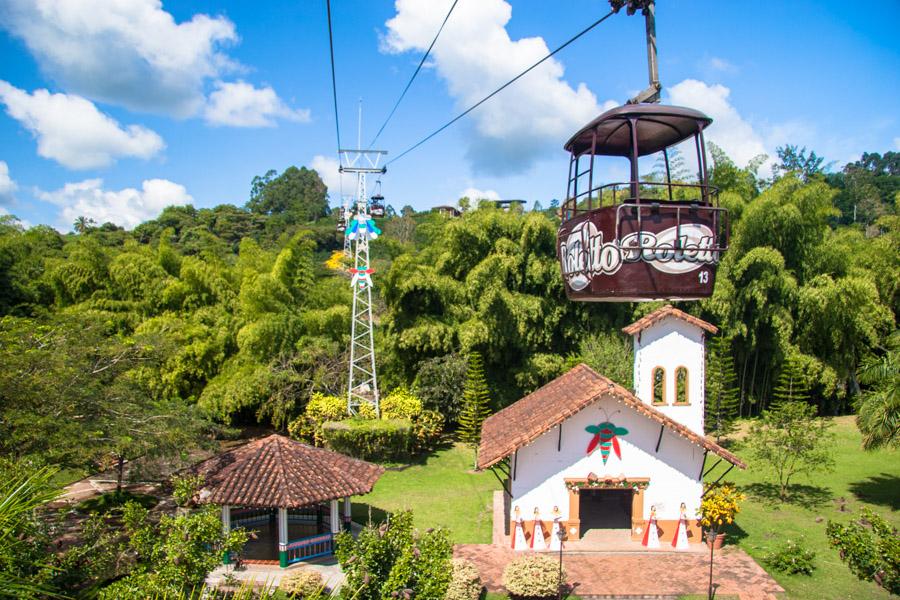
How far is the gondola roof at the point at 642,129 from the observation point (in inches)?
179

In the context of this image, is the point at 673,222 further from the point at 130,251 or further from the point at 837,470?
the point at 130,251

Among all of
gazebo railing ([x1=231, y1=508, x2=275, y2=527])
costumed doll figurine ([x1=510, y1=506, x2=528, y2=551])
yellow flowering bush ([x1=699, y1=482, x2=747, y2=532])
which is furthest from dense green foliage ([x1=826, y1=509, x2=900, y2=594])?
gazebo railing ([x1=231, y1=508, x2=275, y2=527])

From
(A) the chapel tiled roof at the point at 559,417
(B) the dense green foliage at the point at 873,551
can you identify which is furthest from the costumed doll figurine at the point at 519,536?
(B) the dense green foliage at the point at 873,551

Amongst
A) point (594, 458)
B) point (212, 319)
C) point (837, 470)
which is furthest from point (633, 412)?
point (212, 319)

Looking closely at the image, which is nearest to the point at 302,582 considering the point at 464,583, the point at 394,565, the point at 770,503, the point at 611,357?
the point at 464,583

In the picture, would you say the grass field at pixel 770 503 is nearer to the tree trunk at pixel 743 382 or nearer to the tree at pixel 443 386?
the tree at pixel 443 386

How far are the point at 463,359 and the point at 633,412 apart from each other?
9.88m

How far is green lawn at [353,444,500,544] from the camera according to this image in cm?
1395

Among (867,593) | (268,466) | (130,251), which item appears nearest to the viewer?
(867,593)

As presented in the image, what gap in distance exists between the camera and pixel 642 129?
5371mm

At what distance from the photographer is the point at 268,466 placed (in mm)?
12352

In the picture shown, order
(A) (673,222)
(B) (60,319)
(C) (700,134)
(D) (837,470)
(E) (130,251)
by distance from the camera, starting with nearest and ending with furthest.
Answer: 1. (A) (673,222)
2. (C) (700,134)
3. (B) (60,319)
4. (D) (837,470)
5. (E) (130,251)

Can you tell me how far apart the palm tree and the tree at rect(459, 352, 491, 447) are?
10.6 m

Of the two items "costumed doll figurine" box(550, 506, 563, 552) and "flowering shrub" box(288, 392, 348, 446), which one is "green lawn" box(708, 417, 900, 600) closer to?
"costumed doll figurine" box(550, 506, 563, 552)
